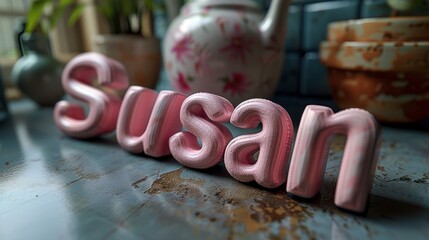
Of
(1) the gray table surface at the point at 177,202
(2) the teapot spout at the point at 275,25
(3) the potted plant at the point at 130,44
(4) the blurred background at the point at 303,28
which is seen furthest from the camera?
(3) the potted plant at the point at 130,44

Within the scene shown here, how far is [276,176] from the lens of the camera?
0.34 meters

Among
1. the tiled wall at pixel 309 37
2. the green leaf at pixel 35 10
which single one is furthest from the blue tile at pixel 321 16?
the green leaf at pixel 35 10

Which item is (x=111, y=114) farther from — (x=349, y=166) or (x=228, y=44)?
(x=349, y=166)

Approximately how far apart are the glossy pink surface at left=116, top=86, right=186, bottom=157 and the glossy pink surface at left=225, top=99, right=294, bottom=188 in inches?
4.4

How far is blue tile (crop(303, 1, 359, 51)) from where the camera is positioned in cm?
70

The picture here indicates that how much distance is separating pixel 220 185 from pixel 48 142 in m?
0.38

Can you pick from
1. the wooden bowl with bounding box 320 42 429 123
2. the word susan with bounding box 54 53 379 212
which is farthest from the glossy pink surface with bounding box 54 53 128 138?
the wooden bowl with bounding box 320 42 429 123

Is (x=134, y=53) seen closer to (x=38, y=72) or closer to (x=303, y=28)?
(x=38, y=72)

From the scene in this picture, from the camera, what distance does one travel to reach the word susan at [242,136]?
0.30m

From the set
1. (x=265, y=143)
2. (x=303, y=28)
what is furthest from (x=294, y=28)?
(x=265, y=143)

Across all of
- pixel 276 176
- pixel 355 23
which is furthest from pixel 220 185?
pixel 355 23

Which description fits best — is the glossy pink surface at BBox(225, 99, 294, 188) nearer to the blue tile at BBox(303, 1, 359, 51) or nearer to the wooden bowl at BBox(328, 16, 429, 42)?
the wooden bowl at BBox(328, 16, 429, 42)

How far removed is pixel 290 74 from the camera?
32.7 inches

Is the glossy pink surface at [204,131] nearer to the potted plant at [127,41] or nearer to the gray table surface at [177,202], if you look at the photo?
the gray table surface at [177,202]
